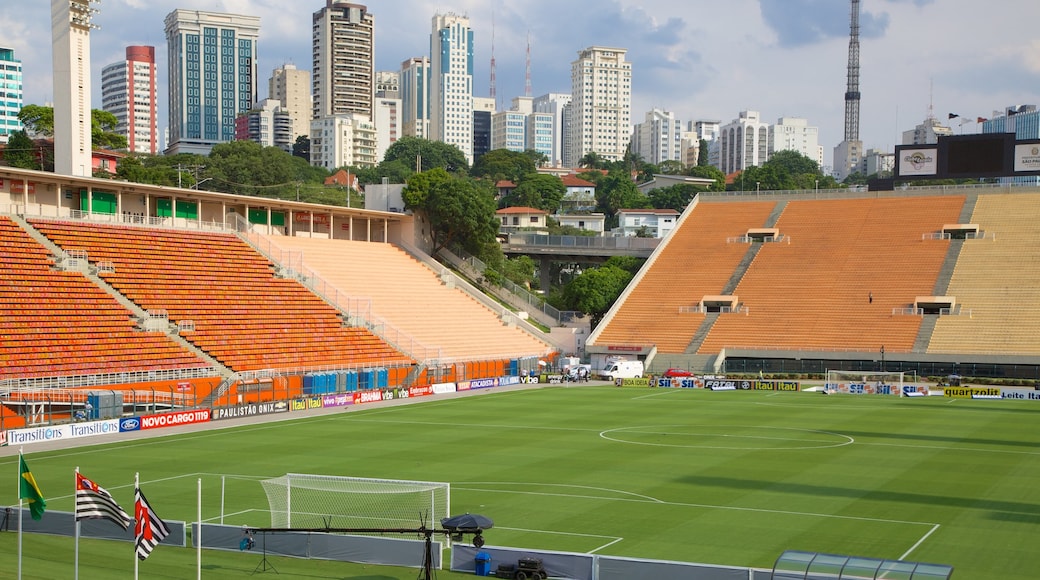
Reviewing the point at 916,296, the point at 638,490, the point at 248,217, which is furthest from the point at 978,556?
the point at 248,217

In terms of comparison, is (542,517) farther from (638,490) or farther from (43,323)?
(43,323)

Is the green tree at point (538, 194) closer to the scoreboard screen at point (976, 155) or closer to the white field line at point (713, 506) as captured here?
the scoreboard screen at point (976, 155)

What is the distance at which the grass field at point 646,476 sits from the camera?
2291 cm

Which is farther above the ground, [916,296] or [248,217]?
[248,217]

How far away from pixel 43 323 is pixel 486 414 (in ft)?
67.8

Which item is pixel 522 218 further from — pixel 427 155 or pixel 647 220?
pixel 427 155

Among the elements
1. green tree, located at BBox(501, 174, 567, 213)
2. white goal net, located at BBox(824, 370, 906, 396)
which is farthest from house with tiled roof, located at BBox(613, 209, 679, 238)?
white goal net, located at BBox(824, 370, 906, 396)

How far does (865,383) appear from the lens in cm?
6372

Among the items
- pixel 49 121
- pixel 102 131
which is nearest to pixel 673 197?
pixel 102 131

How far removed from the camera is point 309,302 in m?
63.9

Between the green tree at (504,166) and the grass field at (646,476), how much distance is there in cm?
13509

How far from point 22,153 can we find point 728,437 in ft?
260

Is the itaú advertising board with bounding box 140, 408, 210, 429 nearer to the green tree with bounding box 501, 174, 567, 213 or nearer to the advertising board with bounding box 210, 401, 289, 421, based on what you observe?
the advertising board with bounding box 210, 401, 289, 421

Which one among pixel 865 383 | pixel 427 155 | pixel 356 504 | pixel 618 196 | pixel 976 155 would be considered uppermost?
pixel 427 155
